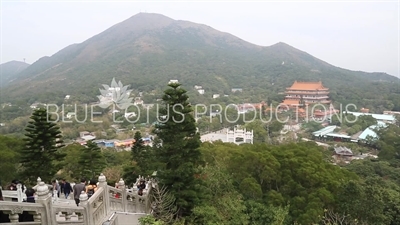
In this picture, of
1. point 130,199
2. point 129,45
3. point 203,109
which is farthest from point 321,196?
point 129,45

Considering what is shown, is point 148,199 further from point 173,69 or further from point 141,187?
point 173,69

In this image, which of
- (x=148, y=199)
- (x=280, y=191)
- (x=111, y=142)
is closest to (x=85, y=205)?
(x=148, y=199)

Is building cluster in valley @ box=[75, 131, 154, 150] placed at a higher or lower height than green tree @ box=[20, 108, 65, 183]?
lower

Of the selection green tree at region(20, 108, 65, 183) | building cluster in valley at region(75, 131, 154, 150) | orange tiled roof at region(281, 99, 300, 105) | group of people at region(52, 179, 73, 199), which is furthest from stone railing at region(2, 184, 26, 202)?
orange tiled roof at region(281, 99, 300, 105)

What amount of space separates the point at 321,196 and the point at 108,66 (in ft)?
272

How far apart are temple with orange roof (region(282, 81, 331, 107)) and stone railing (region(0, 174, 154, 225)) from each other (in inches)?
2103

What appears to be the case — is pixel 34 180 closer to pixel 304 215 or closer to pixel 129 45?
pixel 304 215

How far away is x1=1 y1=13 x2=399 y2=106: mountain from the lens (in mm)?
70875

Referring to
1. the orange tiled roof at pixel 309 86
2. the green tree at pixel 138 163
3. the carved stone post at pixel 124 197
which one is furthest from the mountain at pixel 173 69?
the carved stone post at pixel 124 197

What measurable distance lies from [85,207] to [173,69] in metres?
85.8

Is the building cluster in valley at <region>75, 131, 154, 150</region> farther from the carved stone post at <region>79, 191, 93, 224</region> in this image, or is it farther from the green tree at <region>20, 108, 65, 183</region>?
the carved stone post at <region>79, 191, 93, 224</region>

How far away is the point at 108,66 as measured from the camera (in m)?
87.1

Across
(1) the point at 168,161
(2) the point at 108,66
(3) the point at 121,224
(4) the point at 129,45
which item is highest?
(4) the point at 129,45

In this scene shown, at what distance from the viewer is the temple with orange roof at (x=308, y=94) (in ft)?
195
